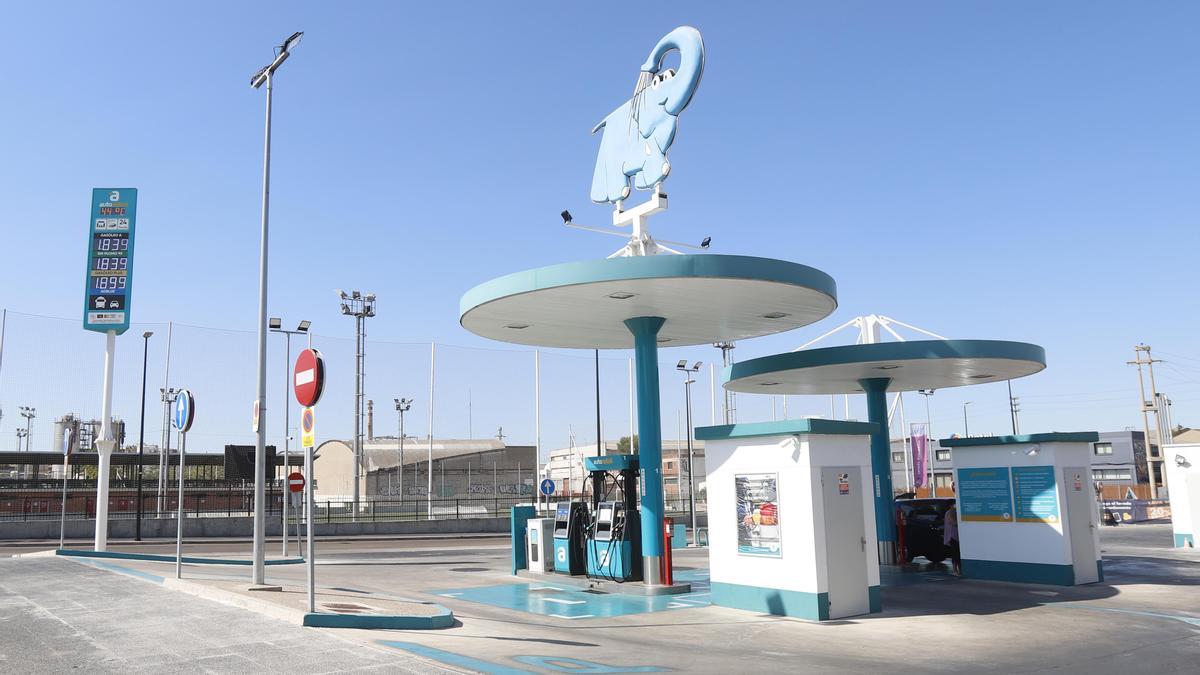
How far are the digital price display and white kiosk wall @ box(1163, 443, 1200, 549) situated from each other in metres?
31.7

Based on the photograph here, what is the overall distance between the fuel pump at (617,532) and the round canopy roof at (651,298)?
2947 mm

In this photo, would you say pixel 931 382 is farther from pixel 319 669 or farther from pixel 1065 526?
pixel 319 669

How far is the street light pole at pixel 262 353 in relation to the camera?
14.7 meters

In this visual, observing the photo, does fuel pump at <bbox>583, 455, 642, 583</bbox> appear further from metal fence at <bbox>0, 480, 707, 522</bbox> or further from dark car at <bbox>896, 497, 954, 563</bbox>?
metal fence at <bbox>0, 480, 707, 522</bbox>

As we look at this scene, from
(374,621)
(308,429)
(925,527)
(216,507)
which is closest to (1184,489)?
(925,527)

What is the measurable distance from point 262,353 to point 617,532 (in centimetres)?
759

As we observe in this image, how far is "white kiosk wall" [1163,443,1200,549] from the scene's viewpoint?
27812 mm

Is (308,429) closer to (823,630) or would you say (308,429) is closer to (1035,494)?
(823,630)

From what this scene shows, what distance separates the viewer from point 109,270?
2380 centimetres

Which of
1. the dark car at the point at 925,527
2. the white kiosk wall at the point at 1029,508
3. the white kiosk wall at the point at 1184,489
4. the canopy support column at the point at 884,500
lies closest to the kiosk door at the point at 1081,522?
the white kiosk wall at the point at 1029,508

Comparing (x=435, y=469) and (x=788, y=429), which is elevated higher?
(x=788, y=429)

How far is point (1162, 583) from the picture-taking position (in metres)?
17.8

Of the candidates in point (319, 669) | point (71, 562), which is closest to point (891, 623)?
point (319, 669)

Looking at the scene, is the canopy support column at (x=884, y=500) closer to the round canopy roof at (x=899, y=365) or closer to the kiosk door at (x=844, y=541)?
the round canopy roof at (x=899, y=365)
